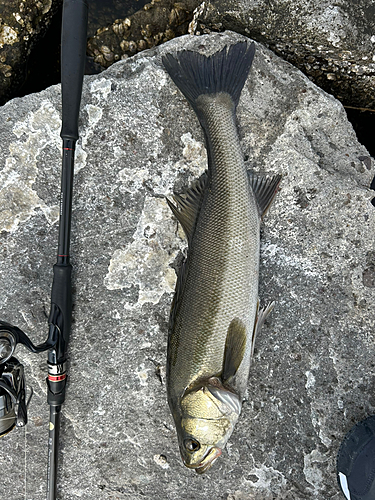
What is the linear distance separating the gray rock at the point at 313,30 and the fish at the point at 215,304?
71 centimetres

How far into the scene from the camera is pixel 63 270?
2.24 m

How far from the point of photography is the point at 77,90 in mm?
2223

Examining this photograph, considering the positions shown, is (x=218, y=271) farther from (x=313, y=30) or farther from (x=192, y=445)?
(x=313, y=30)

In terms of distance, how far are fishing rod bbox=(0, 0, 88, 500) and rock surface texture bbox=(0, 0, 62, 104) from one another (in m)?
0.65

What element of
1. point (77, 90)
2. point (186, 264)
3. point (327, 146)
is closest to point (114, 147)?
point (77, 90)

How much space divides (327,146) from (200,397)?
1810 millimetres

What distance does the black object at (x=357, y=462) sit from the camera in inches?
92.0

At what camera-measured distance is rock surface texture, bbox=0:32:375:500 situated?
2.41m

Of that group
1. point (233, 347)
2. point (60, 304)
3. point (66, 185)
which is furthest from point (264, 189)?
point (60, 304)

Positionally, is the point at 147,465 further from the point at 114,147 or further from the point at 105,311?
the point at 114,147

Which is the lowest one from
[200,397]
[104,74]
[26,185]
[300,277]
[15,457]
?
[15,457]

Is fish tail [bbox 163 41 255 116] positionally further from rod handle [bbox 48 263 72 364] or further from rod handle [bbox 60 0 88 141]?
rod handle [bbox 48 263 72 364]

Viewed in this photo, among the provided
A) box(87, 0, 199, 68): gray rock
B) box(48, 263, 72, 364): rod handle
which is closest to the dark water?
box(87, 0, 199, 68): gray rock

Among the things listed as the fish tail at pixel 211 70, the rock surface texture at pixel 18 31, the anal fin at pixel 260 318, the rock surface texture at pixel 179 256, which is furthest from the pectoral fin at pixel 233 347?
the rock surface texture at pixel 18 31
